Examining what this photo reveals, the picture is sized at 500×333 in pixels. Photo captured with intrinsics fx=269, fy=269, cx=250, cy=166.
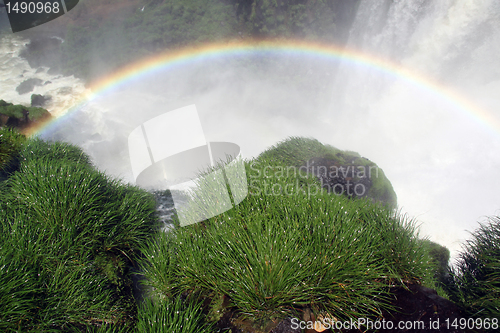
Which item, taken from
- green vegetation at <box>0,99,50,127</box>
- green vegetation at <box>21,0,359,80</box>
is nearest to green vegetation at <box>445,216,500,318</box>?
green vegetation at <box>0,99,50,127</box>

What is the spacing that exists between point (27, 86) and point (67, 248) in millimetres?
40682

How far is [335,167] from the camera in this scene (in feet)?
32.5

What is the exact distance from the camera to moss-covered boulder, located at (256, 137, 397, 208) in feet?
31.5

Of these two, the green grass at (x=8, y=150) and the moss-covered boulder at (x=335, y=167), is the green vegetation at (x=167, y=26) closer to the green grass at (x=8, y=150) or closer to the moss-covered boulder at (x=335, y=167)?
the moss-covered boulder at (x=335, y=167)

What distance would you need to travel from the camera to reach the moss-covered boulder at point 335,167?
378 inches

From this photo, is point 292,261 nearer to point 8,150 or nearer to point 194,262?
point 194,262

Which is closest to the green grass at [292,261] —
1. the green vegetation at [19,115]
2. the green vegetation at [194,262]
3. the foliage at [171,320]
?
the green vegetation at [194,262]

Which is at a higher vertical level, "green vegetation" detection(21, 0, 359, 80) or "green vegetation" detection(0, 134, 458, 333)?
"green vegetation" detection(21, 0, 359, 80)

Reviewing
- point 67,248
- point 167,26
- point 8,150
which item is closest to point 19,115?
point 8,150

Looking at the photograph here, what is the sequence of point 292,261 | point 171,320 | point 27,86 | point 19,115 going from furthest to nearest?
point 27,86 → point 19,115 → point 292,261 → point 171,320

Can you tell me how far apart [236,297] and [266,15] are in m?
53.2

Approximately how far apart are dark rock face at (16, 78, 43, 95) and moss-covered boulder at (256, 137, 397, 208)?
36547 mm

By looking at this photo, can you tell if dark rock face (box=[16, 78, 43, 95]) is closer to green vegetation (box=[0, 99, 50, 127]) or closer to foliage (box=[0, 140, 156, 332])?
green vegetation (box=[0, 99, 50, 127])

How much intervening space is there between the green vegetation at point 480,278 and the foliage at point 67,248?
388 centimetres
